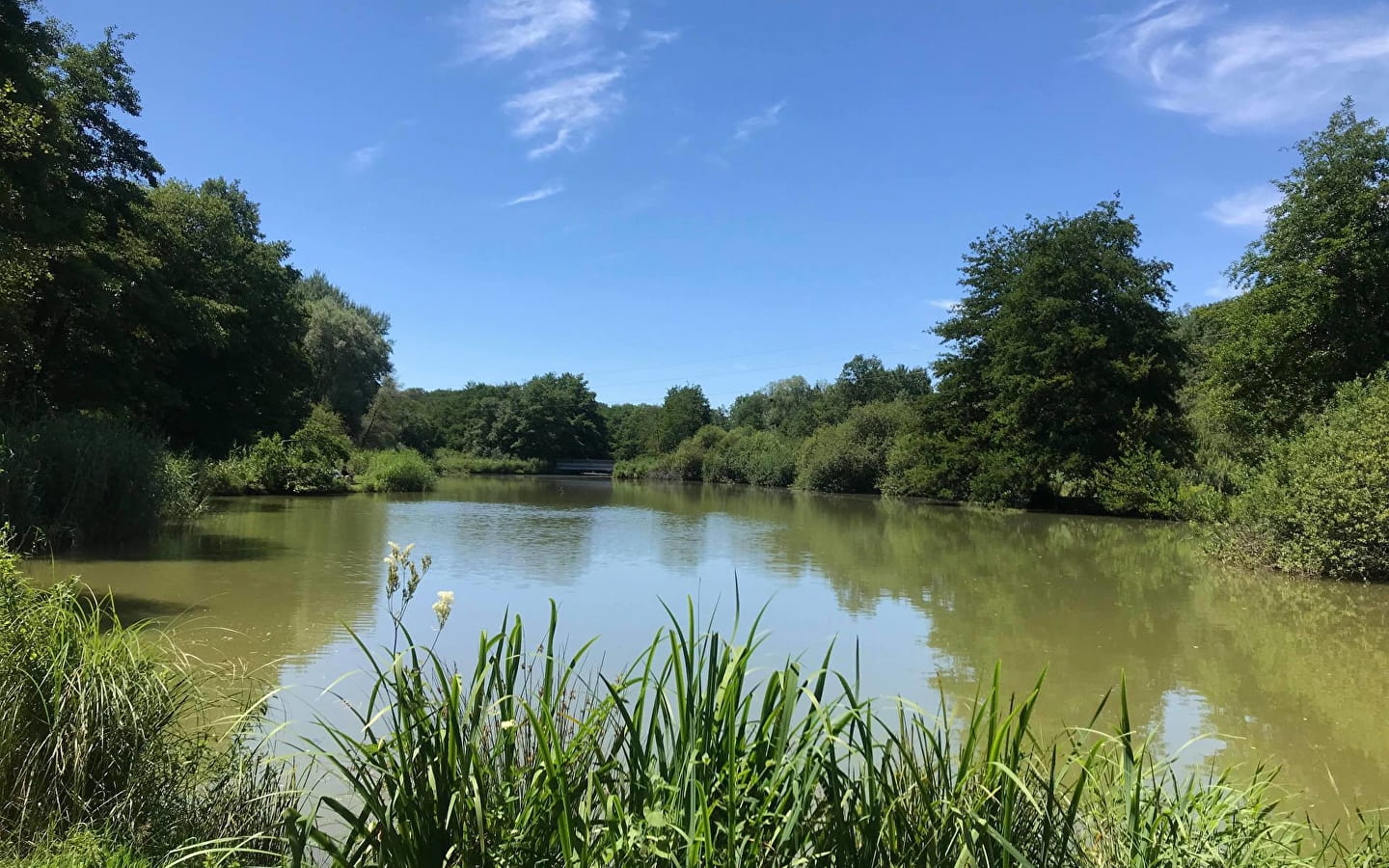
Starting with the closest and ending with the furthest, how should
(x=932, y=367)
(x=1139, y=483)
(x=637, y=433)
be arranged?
1. (x=1139, y=483)
2. (x=932, y=367)
3. (x=637, y=433)

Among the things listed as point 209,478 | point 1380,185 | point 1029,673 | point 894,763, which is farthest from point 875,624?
point 209,478

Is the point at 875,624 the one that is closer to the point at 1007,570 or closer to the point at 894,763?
the point at 1007,570

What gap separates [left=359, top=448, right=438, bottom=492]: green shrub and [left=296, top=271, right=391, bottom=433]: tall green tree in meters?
6.31

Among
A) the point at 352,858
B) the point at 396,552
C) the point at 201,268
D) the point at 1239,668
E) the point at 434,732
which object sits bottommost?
the point at 1239,668

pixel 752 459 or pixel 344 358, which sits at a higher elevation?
pixel 344 358

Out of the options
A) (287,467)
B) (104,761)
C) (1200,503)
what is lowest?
(104,761)

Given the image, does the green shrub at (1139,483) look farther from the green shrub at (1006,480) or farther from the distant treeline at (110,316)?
the distant treeline at (110,316)

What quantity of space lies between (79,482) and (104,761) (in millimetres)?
10330

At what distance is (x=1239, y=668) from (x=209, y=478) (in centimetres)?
2023

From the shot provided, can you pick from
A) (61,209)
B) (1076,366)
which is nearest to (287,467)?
(61,209)

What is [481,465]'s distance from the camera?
63.8 meters

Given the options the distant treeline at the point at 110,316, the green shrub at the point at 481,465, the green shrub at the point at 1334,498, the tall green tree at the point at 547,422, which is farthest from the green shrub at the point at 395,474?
the tall green tree at the point at 547,422

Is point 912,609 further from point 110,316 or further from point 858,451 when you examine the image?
point 858,451

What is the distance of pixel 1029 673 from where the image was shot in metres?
6.63
